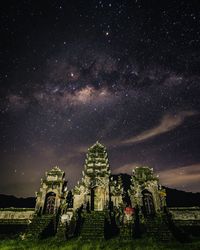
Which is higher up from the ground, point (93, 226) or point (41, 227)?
point (41, 227)

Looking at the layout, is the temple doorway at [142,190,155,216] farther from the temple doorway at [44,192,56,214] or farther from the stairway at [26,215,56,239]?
the temple doorway at [44,192,56,214]

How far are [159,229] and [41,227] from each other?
12.8 metres

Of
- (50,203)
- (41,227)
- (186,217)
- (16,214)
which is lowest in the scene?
(41,227)

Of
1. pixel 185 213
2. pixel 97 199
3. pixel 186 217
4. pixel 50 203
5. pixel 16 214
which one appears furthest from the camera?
pixel 97 199

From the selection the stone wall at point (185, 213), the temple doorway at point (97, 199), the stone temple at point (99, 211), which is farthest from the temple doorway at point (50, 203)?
the stone wall at point (185, 213)

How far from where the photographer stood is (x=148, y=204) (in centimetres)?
2678

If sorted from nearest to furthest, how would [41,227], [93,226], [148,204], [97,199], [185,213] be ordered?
[93,226] → [41,227] → [185,213] → [148,204] → [97,199]

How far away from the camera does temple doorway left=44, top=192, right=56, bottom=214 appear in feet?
90.2

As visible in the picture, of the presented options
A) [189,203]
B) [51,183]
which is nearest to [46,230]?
[51,183]

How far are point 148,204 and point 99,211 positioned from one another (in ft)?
21.8

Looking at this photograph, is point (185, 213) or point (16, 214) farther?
point (16, 214)

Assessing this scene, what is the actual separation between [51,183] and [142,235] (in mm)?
14843

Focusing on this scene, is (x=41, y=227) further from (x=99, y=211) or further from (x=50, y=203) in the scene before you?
(x=99, y=211)

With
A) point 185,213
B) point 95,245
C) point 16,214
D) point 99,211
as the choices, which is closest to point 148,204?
point 185,213
